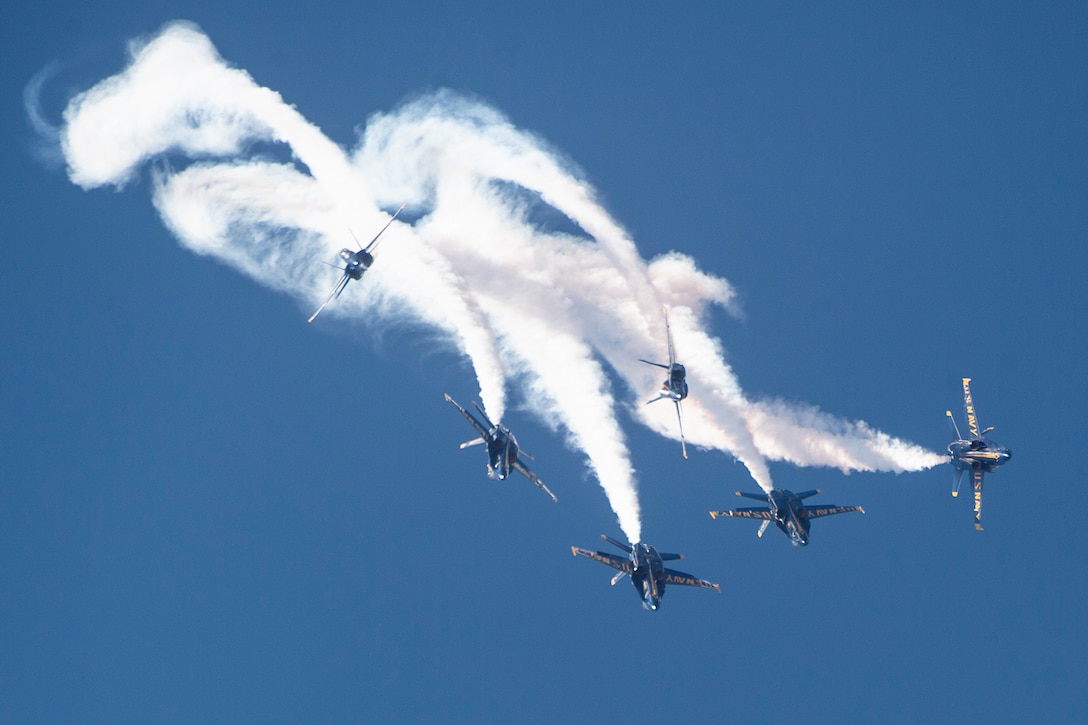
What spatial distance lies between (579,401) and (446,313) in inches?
452

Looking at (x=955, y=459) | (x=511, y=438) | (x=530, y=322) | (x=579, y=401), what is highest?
(x=955, y=459)

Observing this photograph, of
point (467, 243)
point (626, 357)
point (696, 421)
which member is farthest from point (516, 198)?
point (696, 421)

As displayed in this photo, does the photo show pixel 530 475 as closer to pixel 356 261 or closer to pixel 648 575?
pixel 648 575

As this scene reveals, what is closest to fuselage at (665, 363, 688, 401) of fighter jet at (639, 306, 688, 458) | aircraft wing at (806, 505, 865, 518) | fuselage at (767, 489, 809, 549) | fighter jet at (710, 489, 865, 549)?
fighter jet at (639, 306, 688, 458)

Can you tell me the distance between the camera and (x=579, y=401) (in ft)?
193

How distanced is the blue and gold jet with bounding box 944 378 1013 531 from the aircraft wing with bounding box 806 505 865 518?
324 inches

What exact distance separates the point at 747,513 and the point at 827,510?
6172 millimetres

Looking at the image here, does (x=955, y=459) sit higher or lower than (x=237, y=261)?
higher

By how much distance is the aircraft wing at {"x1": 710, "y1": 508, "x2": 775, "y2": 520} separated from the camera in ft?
205

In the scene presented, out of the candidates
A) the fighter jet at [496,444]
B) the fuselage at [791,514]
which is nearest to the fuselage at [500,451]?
the fighter jet at [496,444]

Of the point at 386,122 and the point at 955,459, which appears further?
the point at 955,459

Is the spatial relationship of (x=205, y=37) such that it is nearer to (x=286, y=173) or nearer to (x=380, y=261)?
(x=286, y=173)

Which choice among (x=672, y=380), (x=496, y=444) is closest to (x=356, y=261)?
(x=496, y=444)

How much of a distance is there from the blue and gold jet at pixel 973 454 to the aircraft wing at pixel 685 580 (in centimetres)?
2139
